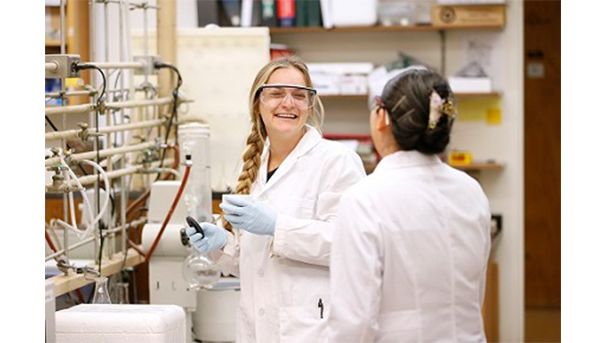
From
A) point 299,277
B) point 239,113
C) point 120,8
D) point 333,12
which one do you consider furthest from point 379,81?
point 299,277

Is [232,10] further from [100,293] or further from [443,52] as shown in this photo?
[100,293]

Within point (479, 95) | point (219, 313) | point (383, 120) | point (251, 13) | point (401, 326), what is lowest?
point (219, 313)

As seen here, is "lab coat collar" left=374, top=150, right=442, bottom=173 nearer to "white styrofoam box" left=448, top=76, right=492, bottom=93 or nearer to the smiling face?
the smiling face

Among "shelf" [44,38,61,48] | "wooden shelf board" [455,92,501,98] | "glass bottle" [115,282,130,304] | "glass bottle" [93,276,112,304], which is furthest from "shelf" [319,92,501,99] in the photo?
"glass bottle" [93,276,112,304]

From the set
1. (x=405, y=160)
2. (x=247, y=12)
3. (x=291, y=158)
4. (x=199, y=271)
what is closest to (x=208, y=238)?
(x=291, y=158)

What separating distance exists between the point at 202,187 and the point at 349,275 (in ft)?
5.06

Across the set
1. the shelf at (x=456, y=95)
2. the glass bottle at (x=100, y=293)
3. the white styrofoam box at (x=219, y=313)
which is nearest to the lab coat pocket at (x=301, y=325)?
the glass bottle at (x=100, y=293)

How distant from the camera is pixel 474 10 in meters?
5.71

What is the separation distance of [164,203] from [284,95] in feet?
3.11

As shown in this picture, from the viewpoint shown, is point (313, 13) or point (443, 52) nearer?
point (313, 13)

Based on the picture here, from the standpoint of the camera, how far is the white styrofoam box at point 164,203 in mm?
3525

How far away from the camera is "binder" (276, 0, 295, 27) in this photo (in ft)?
18.9

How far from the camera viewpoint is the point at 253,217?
8.63ft

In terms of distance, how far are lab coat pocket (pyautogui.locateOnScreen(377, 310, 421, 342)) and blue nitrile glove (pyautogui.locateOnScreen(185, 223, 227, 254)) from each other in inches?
34.1
